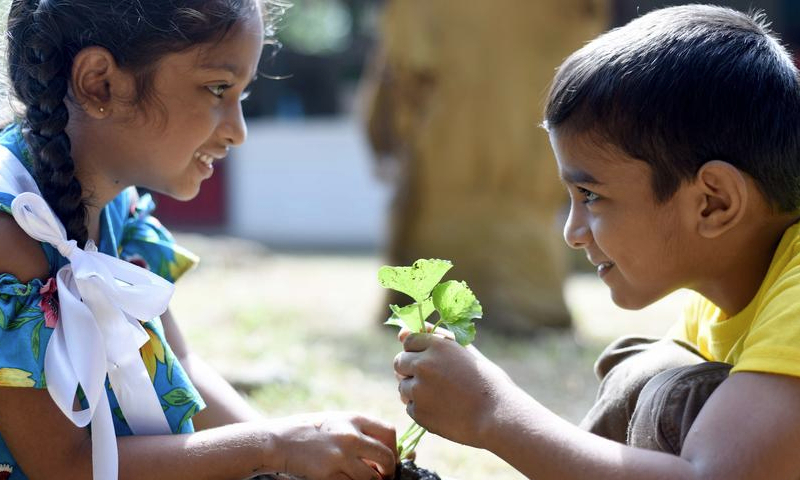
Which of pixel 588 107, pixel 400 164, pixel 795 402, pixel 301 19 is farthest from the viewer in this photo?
pixel 301 19

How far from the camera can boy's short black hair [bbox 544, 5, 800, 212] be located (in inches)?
64.6

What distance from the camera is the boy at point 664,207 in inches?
62.7

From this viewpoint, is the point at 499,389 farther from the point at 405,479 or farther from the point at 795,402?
the point at 795,402

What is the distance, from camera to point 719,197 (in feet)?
5.41

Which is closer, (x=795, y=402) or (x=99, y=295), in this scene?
(x=795, y=402)

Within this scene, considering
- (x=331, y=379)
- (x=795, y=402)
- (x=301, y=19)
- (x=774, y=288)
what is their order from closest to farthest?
(x=795, y=402), (x=774, y=288), (x=331, y=379), (x=301, y=19)

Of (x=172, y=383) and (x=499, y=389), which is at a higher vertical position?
(x=499, y=389)

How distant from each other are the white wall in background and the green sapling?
11.4 m

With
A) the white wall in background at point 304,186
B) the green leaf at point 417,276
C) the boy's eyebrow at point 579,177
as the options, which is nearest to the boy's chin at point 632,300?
the boy's eyebrow at point 579,177

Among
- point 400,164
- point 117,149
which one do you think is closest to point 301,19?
point 400,164

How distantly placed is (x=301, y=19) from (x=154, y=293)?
2250 cm

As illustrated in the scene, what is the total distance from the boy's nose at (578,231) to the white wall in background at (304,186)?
11367 mm

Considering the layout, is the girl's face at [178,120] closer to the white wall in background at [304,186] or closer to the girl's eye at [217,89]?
the girl's eye at [217,89]

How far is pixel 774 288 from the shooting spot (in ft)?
5.19
